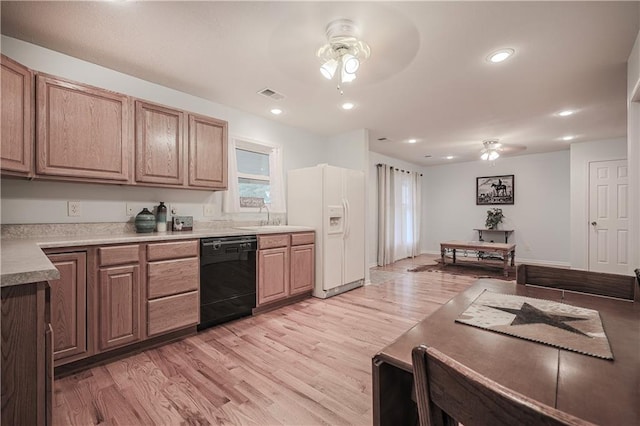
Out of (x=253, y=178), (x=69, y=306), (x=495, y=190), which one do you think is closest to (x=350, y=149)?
(x=253, y=178)

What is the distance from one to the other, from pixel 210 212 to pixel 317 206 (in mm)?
1344

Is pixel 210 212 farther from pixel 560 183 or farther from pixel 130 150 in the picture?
pixel 560 183

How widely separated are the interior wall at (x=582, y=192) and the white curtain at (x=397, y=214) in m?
3.12

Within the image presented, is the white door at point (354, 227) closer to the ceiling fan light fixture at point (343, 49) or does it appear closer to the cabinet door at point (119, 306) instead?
the ceiling fan light fixture at point (343, 49)

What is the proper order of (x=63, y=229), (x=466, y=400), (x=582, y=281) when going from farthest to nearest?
(x=63, y=229), (x=582, y=281), (x=466, y=400)

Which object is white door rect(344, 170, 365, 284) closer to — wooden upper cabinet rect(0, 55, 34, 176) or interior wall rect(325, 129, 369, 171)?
interior wall rect(325, 129, 369, 171)

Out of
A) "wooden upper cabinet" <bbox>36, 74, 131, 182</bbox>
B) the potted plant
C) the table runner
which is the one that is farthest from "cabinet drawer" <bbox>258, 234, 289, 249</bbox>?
the potted plant

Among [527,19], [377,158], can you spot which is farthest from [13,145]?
[377,158]

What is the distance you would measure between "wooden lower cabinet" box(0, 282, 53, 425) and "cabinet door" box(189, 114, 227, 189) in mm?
2052

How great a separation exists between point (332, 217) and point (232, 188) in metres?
1.36

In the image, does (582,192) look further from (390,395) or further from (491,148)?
(390,395)

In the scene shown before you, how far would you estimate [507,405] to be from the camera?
1.30 ft

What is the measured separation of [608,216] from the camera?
4.93m

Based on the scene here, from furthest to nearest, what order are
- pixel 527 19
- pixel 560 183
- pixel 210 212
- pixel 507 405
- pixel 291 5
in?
pixel 560 183, pixel 210 212, pixel 527 19, pixel 291 5, pixel 507 405
